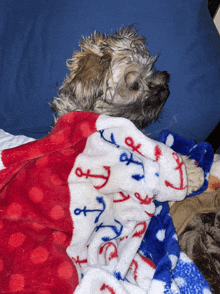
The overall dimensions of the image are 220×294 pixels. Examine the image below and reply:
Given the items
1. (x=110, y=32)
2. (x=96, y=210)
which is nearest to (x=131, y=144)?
(x=96, y=210)

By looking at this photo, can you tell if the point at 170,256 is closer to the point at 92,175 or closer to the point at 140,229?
the point at 140,229

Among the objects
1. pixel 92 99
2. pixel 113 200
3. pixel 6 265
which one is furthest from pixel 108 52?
pixel 6 265

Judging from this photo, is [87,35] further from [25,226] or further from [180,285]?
[180,285]

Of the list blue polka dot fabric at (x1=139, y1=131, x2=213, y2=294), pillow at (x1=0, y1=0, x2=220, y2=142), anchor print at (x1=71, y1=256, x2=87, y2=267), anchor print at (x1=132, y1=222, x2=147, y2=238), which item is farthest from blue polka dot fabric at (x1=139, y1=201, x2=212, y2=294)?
pillow at (x1=0, y1=0, x2=220, y2=142)

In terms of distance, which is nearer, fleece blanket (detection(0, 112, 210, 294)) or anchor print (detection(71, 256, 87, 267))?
fleece blanket (detection(0, 112, 210, 294))

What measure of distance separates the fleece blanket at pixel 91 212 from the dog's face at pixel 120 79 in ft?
1.49

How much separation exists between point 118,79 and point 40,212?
3.74 ft

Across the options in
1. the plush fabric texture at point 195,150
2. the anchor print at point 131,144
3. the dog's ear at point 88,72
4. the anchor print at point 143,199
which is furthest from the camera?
the dog's ear at point 88,72

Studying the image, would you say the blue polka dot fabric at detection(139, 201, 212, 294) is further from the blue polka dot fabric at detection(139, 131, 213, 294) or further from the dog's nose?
the dog's nose

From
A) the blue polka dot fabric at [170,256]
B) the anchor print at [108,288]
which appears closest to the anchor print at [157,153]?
the blue polka dot fabric at [170,256]

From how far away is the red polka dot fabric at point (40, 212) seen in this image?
1188 mm

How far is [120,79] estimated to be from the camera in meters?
1.83

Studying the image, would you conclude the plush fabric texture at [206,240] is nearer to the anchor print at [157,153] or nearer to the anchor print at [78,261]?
the anchor print at [157,153]

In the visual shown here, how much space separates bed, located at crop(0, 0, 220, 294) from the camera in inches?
47.6
